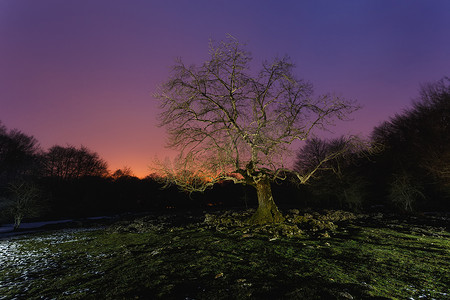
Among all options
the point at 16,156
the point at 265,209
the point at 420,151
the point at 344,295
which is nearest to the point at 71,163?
the point at 16,156

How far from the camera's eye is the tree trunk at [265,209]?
40.4 ft

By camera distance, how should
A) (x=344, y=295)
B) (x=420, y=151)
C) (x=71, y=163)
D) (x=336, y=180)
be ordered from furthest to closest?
1. (x=71, y=163)
2. (x=336, y=180)
3. (x=420, y=151)
4. (x=344, y=295)

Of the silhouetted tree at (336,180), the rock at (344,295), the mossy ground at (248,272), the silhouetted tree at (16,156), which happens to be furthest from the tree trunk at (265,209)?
the silhouetted tree at (16,156)

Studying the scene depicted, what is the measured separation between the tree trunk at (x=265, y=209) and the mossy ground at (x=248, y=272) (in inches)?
169

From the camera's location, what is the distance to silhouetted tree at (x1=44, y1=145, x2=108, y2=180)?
44.6 metres

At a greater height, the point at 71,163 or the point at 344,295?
the point at 71,163

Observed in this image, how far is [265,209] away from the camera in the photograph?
1270 cm

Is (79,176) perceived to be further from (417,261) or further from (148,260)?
(417,261)

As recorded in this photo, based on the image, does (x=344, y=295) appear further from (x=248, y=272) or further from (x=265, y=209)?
(x=265, y=209)

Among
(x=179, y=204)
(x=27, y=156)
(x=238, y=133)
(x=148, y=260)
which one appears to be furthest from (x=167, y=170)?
(x=27, y=156)

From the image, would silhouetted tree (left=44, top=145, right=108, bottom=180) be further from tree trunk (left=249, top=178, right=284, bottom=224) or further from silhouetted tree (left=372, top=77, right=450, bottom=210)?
silhouetted tree (left=372, top=77, right=450, bottom=210)

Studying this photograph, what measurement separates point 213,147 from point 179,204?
46865mm

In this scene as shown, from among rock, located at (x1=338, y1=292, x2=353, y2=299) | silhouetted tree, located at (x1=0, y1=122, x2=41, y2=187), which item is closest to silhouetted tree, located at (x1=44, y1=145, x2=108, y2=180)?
silhouetted tree, located at (x1=0, y1=122, x2=41, y2=187)

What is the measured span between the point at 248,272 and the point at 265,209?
826 centimetres
